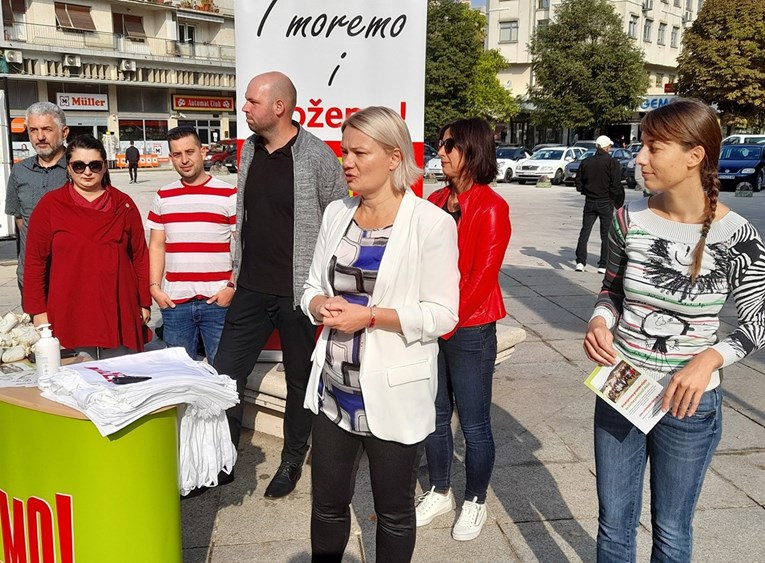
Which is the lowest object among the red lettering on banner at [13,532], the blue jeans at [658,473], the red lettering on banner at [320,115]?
the red lettering on banner at [13,532]

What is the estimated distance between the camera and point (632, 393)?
7.25ft

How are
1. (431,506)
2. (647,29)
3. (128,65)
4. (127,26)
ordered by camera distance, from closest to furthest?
(431,506) → (128,65) → (127,26) → (647,29)

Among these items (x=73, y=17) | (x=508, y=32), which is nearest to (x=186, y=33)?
(x=73, y=17)

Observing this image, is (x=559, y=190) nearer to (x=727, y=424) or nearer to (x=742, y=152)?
(x=742, y=152)

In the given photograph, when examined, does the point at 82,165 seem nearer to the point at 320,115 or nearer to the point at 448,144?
the point at 448,144

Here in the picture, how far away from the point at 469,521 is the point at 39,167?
3.50m

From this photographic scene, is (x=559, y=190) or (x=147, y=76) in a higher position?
(x=147, y=76)

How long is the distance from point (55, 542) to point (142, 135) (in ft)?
139

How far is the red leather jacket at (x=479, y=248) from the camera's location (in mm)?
3035

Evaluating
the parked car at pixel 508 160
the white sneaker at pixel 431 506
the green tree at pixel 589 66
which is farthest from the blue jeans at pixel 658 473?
the green tree at pixel 589 66

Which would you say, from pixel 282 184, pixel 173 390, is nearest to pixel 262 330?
pixel 282 184

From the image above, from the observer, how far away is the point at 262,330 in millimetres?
3670

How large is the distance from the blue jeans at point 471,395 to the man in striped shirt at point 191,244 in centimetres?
128

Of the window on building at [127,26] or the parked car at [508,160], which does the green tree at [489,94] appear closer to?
the parked car at [508,160]
